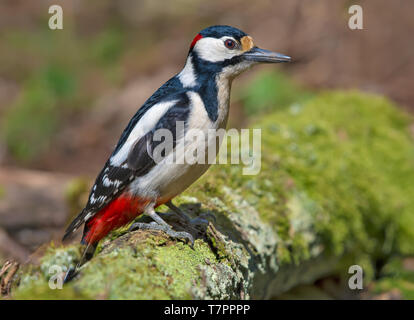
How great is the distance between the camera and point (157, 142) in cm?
274

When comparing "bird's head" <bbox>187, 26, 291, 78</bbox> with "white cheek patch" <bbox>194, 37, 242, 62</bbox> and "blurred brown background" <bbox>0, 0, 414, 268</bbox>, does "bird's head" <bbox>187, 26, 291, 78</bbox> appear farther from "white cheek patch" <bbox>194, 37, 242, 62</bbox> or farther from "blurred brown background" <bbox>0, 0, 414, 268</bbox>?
"blurred brown background" <bbox>0, 0, 414, 268</bbox>

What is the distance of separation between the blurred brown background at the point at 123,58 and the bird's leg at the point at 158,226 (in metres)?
2.78

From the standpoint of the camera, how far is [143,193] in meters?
2.74

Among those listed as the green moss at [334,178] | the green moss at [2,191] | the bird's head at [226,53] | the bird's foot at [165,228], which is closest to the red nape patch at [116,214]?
the bird's foot at [165,228]

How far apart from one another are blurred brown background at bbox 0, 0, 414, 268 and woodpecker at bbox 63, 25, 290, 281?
2566mm

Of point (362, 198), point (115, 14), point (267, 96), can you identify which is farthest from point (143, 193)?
point (115, 14)

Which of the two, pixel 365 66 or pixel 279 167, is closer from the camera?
pixel 279 167

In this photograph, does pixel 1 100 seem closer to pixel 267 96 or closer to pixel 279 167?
pixel 267 96

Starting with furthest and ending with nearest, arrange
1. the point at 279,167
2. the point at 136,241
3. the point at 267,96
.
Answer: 1. the point at 267,96
2. the point at 279,167
3. the point at 136,241

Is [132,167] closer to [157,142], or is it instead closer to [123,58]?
[157,142]

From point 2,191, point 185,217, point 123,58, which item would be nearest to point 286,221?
point 185,217

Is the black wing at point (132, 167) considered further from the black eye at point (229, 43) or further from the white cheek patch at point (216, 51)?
the black eye at point (229, 43)

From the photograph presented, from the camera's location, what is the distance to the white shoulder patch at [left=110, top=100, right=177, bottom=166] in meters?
2.79
